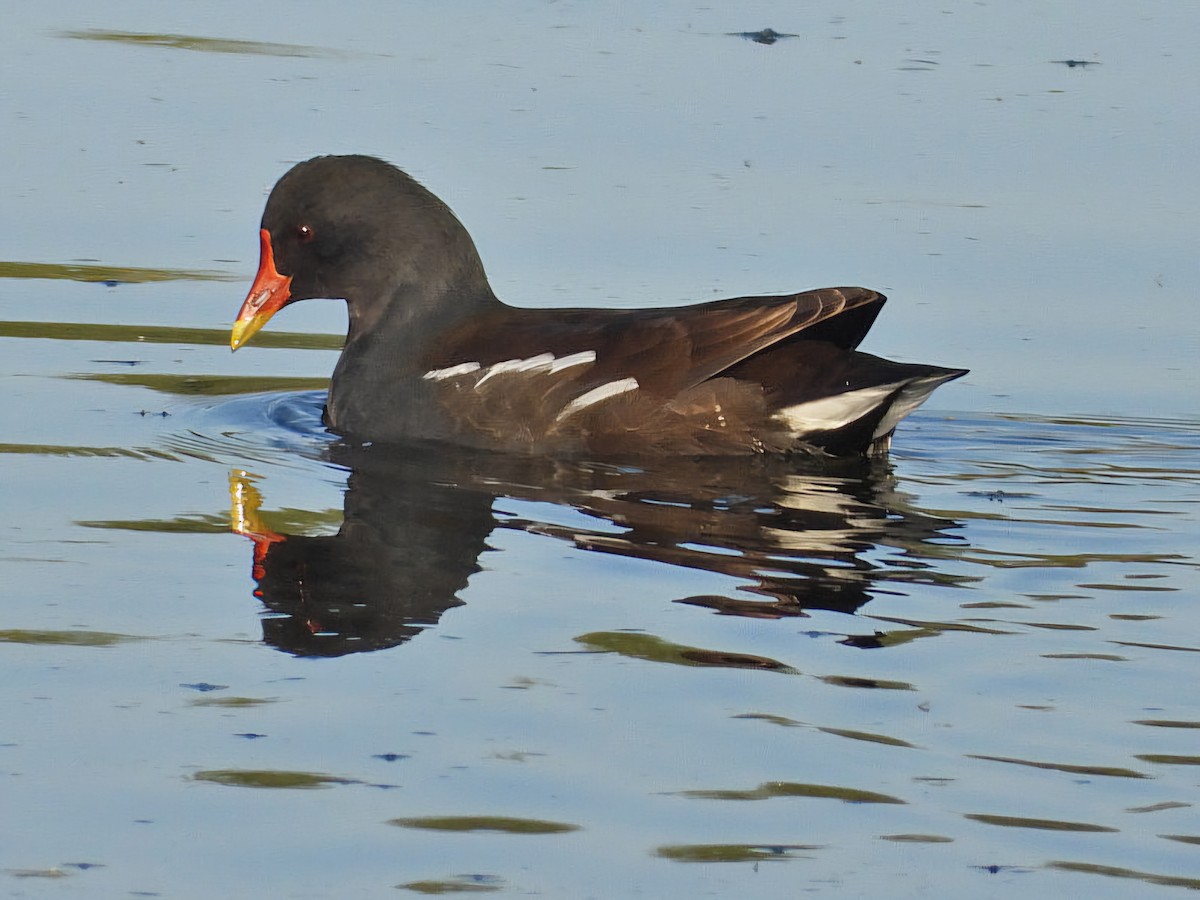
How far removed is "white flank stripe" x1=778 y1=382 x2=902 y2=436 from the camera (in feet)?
24.0

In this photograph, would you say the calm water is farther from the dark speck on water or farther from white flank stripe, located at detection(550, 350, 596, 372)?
white flank stripe, located at detection(550, 350, 596, 372)

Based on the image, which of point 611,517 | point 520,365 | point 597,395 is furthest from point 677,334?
point 611,517

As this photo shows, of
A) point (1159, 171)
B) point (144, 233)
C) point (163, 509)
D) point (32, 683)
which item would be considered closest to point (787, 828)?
point (32, 683)

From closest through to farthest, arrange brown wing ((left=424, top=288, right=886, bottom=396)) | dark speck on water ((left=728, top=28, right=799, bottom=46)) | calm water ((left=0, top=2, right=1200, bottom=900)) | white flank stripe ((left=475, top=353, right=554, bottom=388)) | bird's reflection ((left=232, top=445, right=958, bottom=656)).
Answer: calm water ((left=0, top=2, right=1200, bottom=900)) → bird's reflection ((left=232, top=445, right=958, bottom=656)) → brown wing ((left=424, top=288, right=886, bottom=396)) → white flank stripe ((left=475, top=353, right=554, bottom=388)) → dark speck on water ((left=728, top=28, right=799, bottom=46))

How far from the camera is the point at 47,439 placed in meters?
7.49

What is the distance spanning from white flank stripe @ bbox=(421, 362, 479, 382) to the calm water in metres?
0.38

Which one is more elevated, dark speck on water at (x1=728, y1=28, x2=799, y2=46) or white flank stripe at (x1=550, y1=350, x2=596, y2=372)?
dark speck on water at (x1=728, y1=28, x2=799, y2=46)

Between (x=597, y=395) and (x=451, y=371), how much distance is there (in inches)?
22.9

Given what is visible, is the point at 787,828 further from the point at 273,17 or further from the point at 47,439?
the point at 273,17

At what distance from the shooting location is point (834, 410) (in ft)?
24.1

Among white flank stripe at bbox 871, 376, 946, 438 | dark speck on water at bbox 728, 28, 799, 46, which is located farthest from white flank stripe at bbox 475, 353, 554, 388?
dark speck on water at bbox 728, 28, 799, 46

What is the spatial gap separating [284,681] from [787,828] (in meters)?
1.36

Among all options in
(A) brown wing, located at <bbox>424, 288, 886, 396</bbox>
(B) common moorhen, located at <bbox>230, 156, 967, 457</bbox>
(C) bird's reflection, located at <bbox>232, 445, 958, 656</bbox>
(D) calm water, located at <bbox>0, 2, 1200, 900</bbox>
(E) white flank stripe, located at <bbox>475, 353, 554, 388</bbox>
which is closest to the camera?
(D) calm water, located at <bbox>0, 2, 1200, 900</bbox>

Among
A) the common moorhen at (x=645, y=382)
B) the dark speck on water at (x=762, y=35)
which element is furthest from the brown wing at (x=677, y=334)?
the dark speck on water at (x=762, y=35)
